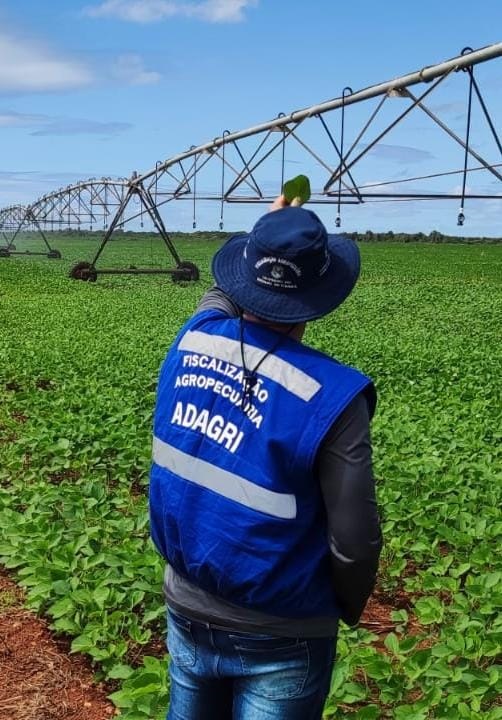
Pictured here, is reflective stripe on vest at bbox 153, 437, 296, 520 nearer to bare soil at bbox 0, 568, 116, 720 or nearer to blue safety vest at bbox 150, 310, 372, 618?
blue safety vest at bbox 150, 310, 372, 618

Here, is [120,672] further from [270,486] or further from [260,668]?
[270,486]

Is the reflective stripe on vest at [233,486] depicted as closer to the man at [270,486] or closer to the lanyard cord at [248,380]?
the man at [270,486]

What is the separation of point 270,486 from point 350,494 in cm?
17

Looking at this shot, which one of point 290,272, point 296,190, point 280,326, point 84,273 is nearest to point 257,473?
point 280,326

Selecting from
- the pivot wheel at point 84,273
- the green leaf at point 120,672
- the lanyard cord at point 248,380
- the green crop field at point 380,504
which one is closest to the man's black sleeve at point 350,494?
the lanyard cord at point 248,380

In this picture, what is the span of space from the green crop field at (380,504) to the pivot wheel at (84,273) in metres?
13.4

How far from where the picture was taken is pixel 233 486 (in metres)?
1.87

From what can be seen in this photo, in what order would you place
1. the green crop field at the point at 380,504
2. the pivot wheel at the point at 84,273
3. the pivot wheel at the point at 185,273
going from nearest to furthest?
1. the green crop field at the point at 380,504
2. the pivot wheel at the point at 84,273
3. the pivot wheel at the point at 185,273

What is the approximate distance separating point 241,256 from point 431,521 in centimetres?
333

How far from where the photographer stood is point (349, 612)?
6.53 ft

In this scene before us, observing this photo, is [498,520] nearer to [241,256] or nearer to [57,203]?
[241,256]

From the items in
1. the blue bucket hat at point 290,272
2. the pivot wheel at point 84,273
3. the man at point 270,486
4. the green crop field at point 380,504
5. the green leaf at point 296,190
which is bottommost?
the green crop field at point 380,504

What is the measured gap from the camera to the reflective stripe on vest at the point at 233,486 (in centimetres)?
184

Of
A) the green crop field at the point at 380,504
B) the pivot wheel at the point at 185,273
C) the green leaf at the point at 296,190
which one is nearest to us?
the green leaf at the point at 296,190
